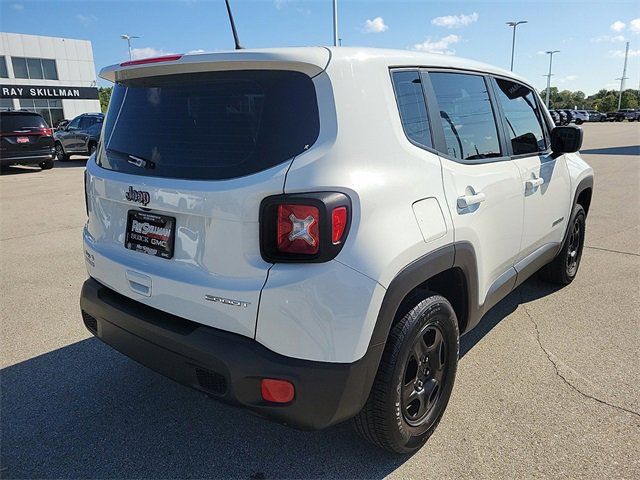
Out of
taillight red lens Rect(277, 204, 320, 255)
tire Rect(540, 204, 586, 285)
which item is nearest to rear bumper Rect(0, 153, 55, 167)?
tire Rect(540, 204, 586, 285)

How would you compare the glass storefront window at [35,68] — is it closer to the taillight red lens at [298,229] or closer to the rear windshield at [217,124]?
the rear windshield at [217,124]

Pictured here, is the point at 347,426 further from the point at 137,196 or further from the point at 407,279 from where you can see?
the point at 137,196

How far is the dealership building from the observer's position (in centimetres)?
4138

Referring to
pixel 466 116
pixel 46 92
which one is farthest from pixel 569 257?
pixel 46 92

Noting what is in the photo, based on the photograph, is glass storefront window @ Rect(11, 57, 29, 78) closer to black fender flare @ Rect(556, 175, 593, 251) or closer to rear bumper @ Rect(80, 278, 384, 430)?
black fender flare @ Rect(556, 175, 593, 251)

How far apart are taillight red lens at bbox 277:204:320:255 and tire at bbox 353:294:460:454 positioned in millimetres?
585

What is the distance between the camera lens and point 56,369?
3.15m

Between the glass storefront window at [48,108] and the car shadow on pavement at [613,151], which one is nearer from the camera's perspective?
the car shadow on pavement at [613,151]

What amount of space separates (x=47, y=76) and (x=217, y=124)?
51314 mm

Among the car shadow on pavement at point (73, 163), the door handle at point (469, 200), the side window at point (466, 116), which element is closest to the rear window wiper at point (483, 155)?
the side window at point (466, 116)

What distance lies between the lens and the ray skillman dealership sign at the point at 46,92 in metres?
40.2

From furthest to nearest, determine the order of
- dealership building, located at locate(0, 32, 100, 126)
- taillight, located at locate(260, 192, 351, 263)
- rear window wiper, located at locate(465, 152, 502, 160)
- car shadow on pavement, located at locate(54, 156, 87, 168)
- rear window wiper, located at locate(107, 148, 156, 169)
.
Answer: dealership building, located at locate(0, 32, 100, 126) < car shadow on pavement, located at locate(54, 156, 87, 168) < rear window wiper, located at locate(465, 152, 502, 160) < rear window wiper, located at locate(107, 148, 156, 169) < taillight, located at locate(260, 192, 351, 263)

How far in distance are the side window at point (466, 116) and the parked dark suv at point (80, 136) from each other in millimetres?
16932

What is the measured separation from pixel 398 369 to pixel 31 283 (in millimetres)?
4144
